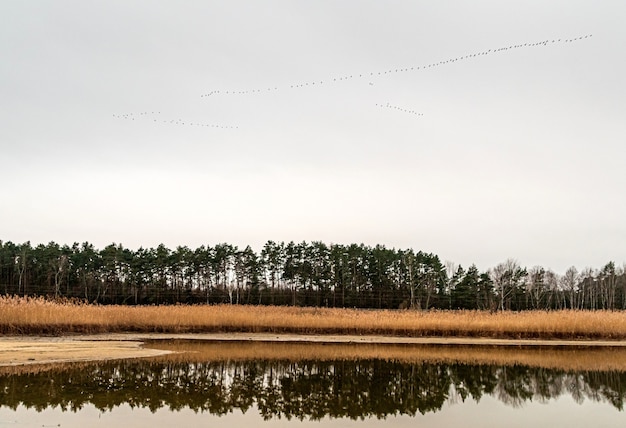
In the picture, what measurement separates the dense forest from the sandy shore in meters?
40.8

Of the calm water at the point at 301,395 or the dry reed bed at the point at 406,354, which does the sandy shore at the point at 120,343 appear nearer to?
the dry reed bed at the point at 406,354

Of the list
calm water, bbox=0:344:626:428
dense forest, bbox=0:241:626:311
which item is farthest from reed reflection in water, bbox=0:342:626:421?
dense forest, bbox=0:241:626:311

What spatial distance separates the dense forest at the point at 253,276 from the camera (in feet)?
219

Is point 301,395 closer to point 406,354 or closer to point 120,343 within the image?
point 406,354

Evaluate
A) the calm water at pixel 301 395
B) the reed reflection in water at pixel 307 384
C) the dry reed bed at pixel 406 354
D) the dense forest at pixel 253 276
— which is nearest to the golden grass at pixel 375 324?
the dry reed bed at pixel 406 354

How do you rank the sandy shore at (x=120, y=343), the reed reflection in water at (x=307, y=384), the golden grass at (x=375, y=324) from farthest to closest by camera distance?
the golden grass at (x=375, y=324)
the sandy shore at (x=120, y=343)
the reed reflection in water at (x=307, y=384)

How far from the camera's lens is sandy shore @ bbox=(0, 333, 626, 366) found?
1377 cm

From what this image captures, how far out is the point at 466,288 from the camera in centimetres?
6975

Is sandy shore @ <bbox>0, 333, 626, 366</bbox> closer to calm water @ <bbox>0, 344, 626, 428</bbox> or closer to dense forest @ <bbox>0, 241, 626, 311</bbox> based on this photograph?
calm water @ <bbox>0, 344, 626, 428</bbox>

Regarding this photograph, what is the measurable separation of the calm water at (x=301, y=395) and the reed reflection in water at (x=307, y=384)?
0.07 ft

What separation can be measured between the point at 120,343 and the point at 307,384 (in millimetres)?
10064

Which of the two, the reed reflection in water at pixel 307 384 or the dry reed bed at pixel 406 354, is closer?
the reed reflection in water at pixel 307 384

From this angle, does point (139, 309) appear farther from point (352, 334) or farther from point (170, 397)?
point (170, 397)

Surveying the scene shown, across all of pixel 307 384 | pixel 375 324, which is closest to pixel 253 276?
pixel 375 324
